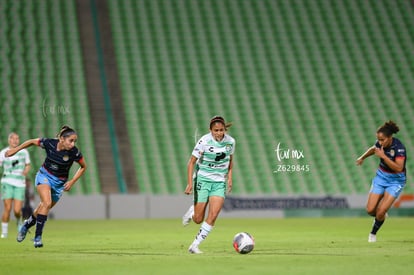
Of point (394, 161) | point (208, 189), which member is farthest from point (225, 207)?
point (208, 189)

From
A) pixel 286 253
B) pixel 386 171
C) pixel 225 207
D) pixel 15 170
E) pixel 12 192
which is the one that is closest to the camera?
pixel 286 253

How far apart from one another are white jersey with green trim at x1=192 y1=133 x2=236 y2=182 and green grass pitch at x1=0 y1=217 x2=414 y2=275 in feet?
4.05

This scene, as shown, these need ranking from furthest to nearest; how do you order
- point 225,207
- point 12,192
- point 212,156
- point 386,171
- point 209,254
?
point 225,207
point 12,192
point 386,171
point 212,156
point 209,254

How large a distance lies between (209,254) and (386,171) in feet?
14.2

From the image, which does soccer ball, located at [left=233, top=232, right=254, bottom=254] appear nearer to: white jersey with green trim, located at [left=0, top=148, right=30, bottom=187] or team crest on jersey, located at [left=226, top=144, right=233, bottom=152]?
team crest on jersey, located at [left=226, top=144, right=233, bottom=152]

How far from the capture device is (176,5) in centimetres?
4022

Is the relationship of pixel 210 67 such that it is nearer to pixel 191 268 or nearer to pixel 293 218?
pixel 293 218

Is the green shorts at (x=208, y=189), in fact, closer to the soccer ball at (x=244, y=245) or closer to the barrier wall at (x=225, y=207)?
the soccer ball at (x=244, y=245)

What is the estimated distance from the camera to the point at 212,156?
44.7ft

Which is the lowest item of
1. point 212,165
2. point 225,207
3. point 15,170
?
point 225,207

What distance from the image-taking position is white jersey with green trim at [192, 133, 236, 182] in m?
13.5

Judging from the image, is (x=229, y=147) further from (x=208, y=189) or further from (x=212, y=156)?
(x=208, y=189)

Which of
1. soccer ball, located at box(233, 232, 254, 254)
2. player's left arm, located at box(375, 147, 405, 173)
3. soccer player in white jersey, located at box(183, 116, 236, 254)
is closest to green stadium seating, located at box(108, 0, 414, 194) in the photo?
player's left arm, located at box(375, 147, 405, 173)

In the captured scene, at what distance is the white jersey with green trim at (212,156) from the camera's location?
13547mm
